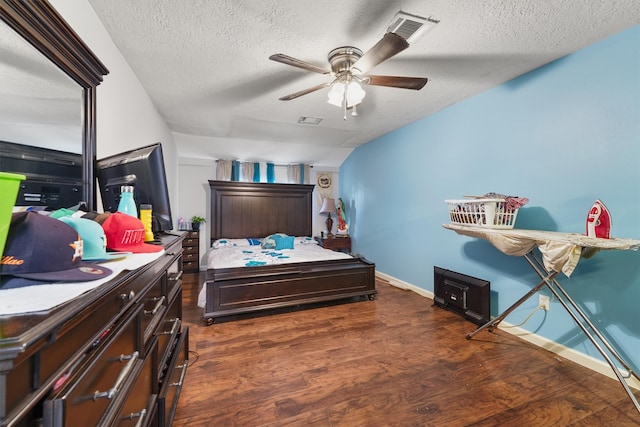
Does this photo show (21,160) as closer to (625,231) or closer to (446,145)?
(625,231)

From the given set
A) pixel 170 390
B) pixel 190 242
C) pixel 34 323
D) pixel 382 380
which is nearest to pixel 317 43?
pixel 34 323

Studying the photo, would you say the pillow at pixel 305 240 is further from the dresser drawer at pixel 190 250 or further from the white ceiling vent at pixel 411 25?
the white ceiling vent at pixel 411 25

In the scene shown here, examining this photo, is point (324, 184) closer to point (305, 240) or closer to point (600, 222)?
point (305, 240)

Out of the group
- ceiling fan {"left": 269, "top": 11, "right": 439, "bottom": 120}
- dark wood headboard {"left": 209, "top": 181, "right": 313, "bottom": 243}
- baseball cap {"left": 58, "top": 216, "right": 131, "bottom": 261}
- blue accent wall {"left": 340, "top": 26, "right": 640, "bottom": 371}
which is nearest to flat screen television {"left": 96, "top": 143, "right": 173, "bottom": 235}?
baseball cap {"left": 58, "top": 216, "right": 131, "bottom": 261}

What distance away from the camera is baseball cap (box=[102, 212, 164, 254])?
0.88m

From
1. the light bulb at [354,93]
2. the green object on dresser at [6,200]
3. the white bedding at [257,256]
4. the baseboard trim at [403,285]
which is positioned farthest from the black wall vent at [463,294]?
the green object on dresser at [6,200]

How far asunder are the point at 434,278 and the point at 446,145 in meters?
1.62

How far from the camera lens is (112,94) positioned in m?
1.74

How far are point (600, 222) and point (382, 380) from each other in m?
1.73

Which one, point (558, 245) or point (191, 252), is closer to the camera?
point (558, 245)

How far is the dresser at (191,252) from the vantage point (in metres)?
4.34

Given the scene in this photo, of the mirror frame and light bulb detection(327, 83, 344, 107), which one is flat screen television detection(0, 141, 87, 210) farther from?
light bulb detection(327, 83, 344, 107)

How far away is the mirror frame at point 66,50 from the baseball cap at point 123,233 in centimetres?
49

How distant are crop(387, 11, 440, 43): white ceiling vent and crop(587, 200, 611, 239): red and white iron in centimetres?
154
